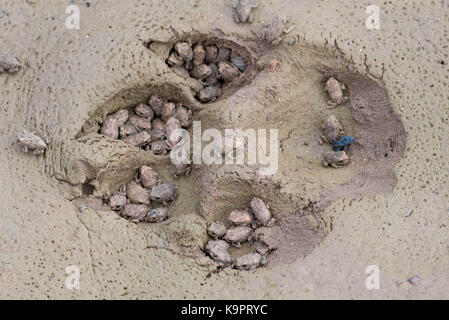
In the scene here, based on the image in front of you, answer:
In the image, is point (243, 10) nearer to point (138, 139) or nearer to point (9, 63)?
point (138, 139)

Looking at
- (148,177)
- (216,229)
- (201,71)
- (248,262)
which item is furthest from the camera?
(201,71)

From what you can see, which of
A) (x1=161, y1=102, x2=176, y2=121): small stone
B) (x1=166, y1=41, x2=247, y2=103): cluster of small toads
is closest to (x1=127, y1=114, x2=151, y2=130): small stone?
(x1=161, y1=102, x2=176, y2=121): small stone

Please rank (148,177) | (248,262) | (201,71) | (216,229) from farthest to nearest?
(201,71) → (148,177) → (216,229) → (248,262)

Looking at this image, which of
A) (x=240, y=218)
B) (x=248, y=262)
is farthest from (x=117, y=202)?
(x=248, y=262)

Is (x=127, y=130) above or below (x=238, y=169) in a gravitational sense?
above

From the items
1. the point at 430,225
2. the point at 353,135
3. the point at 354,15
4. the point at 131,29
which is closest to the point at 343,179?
the point at 353,135

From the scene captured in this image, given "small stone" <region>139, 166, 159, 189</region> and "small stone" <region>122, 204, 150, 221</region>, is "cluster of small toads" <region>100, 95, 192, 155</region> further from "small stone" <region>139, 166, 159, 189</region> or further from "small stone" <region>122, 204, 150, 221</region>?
"small stone" <region>122, 204, 150, 221</region>
